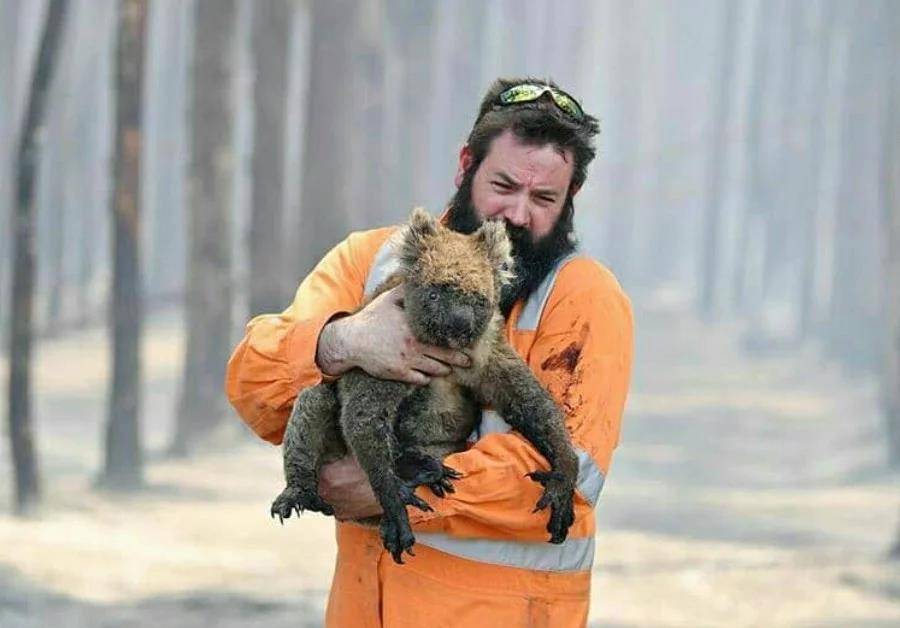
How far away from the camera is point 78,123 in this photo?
104ft

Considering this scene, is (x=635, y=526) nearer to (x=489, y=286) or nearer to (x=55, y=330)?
(x=489, y=286)

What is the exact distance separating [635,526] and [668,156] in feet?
159

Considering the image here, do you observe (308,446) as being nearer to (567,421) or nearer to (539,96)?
(567,421)

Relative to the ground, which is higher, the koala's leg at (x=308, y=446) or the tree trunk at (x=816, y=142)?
the koala's leg at (x=308, y=446)

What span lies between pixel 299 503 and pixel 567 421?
587mm

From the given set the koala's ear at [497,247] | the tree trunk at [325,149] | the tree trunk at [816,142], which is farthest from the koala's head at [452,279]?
the tree trunk at [816,142]

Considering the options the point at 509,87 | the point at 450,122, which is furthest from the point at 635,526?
the point at 450,122

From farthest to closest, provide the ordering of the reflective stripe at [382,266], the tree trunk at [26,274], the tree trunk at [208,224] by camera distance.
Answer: the tree trunk at [208,224] < the tree trunk at [26,274] < the reflective stripe at [382,266]

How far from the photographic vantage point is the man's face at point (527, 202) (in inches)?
144

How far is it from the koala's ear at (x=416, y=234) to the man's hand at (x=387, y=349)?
72 millimetres

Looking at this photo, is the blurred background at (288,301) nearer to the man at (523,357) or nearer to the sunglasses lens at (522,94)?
the man at (523,357)

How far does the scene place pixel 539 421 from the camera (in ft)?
11.4

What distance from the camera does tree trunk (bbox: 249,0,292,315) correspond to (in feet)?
57.7

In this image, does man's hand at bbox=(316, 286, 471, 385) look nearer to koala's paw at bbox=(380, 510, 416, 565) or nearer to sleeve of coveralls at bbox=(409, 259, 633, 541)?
sleeve of coveralls at bbox=(409, 259, 633, 541)
